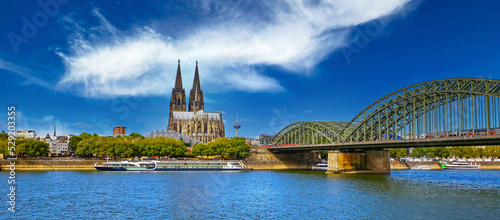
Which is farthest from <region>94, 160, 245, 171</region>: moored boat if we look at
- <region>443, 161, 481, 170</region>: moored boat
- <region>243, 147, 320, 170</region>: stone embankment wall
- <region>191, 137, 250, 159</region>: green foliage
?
<region>443, 161, 481, 170</region>: moored boat

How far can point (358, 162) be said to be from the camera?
90.9m

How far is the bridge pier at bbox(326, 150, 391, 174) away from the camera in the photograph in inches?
3533

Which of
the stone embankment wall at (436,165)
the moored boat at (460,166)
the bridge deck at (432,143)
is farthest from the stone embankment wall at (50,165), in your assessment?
the moored boat at (460,166)

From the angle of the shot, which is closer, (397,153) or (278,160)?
(278,160)

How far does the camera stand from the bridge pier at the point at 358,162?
89.8 meters

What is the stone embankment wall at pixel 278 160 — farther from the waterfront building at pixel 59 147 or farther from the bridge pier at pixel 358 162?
the waterfront building at pixel 59 147

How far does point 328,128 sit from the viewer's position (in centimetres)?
10950

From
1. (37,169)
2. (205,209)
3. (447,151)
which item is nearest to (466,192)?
(205,209)

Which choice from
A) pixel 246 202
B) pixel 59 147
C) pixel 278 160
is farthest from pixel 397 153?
pixel 59 147

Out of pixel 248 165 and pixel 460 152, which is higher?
pixel 460 152

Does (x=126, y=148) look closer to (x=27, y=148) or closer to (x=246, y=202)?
(x=27, y=148)

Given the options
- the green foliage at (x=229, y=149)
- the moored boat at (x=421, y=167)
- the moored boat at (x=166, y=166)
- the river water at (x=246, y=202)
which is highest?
the green foliage at (x=229, y=149)

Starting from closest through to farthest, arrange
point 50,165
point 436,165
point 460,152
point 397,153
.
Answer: point 50,165 → point 436,165 → point 460,152 → point 397,153

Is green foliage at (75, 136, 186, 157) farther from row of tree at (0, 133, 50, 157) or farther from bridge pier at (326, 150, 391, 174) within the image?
bridge pier at (326, 150, 391, 174)
